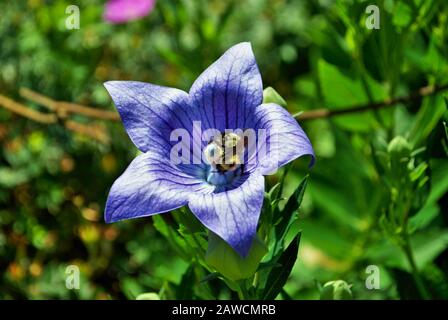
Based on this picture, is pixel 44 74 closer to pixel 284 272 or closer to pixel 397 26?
pixel 397 26

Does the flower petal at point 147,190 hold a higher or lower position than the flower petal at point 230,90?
lower

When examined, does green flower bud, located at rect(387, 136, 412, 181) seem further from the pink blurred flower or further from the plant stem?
the pink blurred flower

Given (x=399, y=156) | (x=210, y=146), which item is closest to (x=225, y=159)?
(x=210, y=146)

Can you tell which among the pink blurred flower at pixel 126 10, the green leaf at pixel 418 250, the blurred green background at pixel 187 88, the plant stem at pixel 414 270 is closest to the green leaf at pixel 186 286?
the blurred green background at pixel 187 88

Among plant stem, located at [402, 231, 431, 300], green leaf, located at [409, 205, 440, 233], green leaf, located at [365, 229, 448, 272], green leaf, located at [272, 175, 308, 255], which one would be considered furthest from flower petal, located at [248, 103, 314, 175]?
green leaf, located at [365, 229, 448, 272]

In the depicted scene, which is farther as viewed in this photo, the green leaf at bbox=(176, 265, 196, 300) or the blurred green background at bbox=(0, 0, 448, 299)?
the blurred green background at bbox=(0, 0, 448, 299)

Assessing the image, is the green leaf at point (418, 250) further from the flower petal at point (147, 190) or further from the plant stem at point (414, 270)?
the flower petal at point (147, 190)

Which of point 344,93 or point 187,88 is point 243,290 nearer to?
point 344,93
